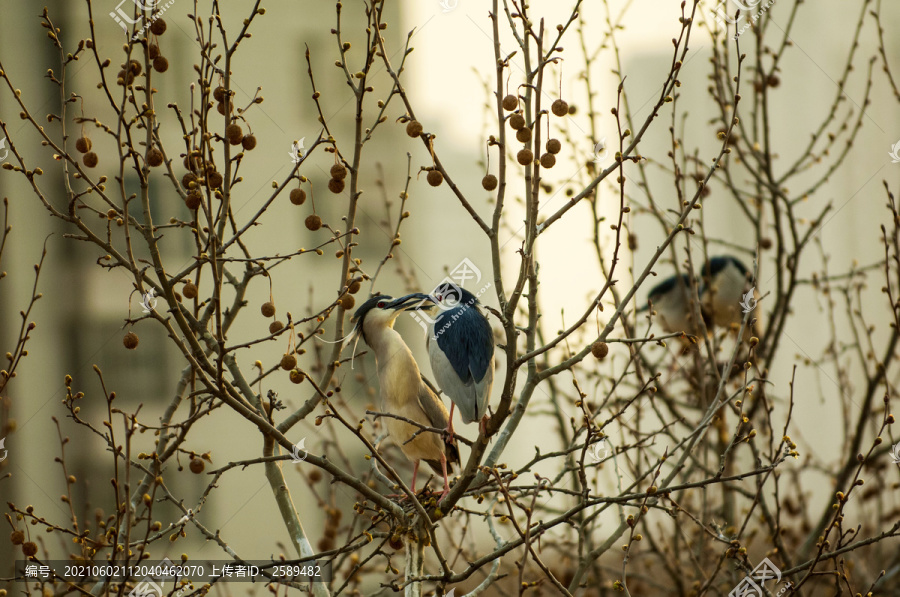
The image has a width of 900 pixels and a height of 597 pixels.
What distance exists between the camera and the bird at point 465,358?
134 centimetres

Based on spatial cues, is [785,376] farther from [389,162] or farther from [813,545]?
[813,545]

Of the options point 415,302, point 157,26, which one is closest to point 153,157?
point 157,26

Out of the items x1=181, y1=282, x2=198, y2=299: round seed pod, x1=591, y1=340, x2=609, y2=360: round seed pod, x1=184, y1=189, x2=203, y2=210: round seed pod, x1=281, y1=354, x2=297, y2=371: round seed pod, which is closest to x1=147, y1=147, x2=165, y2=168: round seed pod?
x1=184, y1=189, x2=203, y2=210: round seed pod

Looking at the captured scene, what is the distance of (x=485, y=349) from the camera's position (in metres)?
1.35

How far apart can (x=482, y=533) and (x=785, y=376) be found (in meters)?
2.18

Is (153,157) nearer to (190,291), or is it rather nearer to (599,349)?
(190,291)

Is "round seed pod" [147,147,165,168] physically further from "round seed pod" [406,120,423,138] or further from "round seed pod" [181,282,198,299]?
"round seed pod" [406,120,423,138]

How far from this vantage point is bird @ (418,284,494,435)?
→ 134 centimetres

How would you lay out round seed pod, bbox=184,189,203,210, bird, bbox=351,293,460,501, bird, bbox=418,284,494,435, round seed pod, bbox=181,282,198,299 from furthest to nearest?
bird, bbox=351,293,460,501
bird, bbox=418,284,494,435
round seed pod, bbox=181,282,198,299
round seed pod, bbox=184,189,203,210

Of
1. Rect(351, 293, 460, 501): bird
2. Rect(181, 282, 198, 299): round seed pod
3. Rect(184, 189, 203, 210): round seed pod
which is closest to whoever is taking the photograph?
Rect(184, 189, 203, 210): round seed pod

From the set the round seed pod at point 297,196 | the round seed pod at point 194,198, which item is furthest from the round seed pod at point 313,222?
the round seed pod at point 194,198

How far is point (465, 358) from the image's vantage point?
1350mm

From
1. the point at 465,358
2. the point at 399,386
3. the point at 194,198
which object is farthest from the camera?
the point at 399,386

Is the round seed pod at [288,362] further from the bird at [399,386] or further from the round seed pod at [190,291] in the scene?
the bird at [399,386]
